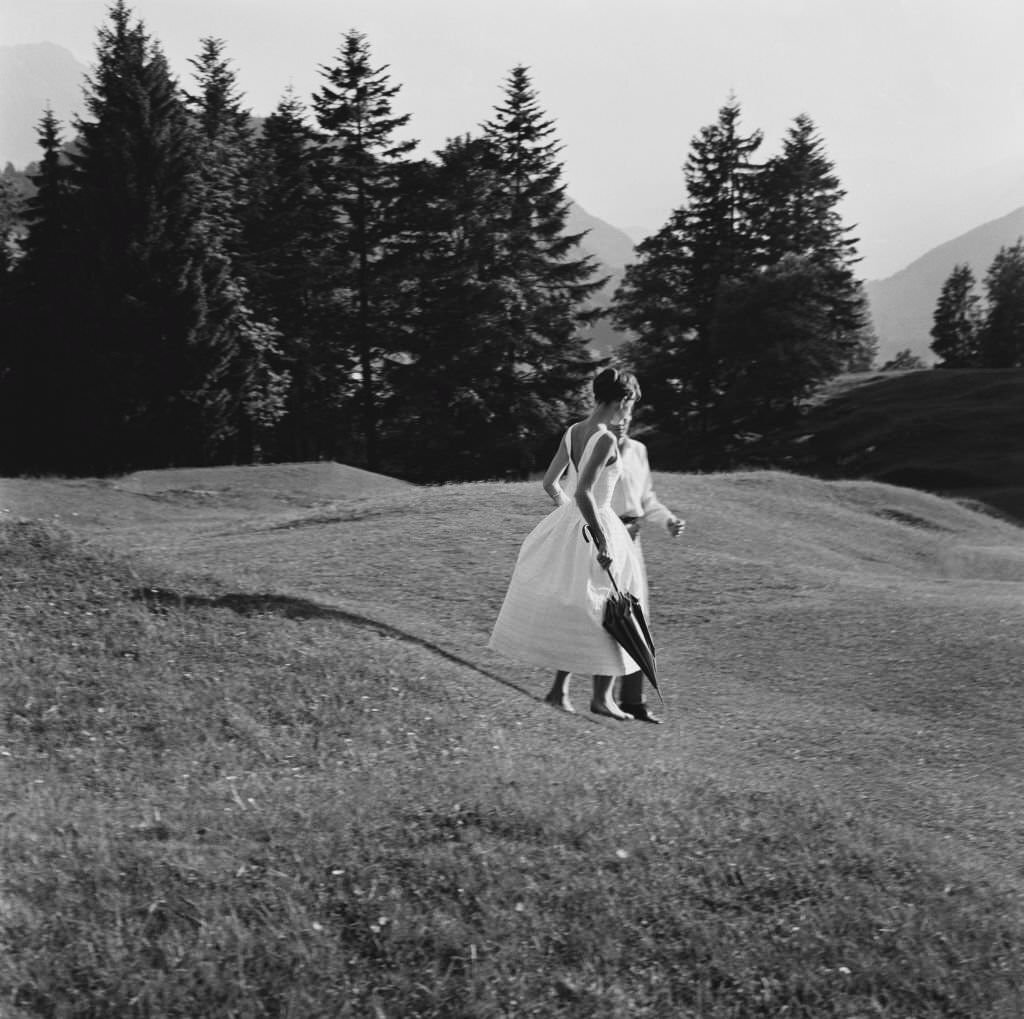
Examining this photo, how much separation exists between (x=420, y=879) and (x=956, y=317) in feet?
304

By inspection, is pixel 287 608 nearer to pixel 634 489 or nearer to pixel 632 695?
pixel 632 695

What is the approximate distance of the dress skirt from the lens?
938 centimetres

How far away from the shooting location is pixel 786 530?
2441cm

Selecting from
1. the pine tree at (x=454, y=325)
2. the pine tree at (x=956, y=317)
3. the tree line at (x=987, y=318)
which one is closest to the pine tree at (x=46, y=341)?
the pine tree at (x=454, y=325)

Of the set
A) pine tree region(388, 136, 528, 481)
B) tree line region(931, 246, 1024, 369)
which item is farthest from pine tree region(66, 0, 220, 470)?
tree line region(931, 246, 1024, 369)

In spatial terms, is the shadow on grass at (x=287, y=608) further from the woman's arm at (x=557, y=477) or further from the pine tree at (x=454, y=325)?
the pine tree at (x=454, y=325)

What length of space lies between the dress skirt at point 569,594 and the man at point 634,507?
0.24 m

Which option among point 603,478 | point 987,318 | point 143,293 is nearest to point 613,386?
point 603,478

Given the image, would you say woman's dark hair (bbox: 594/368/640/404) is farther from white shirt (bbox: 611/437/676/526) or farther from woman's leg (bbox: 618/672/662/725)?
woman's leg (bbox: 618/672/662/725)

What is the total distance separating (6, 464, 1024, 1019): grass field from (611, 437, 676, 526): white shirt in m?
1.92

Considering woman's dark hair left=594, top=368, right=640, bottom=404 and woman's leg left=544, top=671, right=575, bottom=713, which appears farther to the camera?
woman's leg left=544, top=671, right=575, bottom=713

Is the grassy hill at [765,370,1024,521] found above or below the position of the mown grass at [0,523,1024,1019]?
above

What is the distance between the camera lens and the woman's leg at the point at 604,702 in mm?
9859

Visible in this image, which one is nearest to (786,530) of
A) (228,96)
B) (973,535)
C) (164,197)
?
(973,535)
